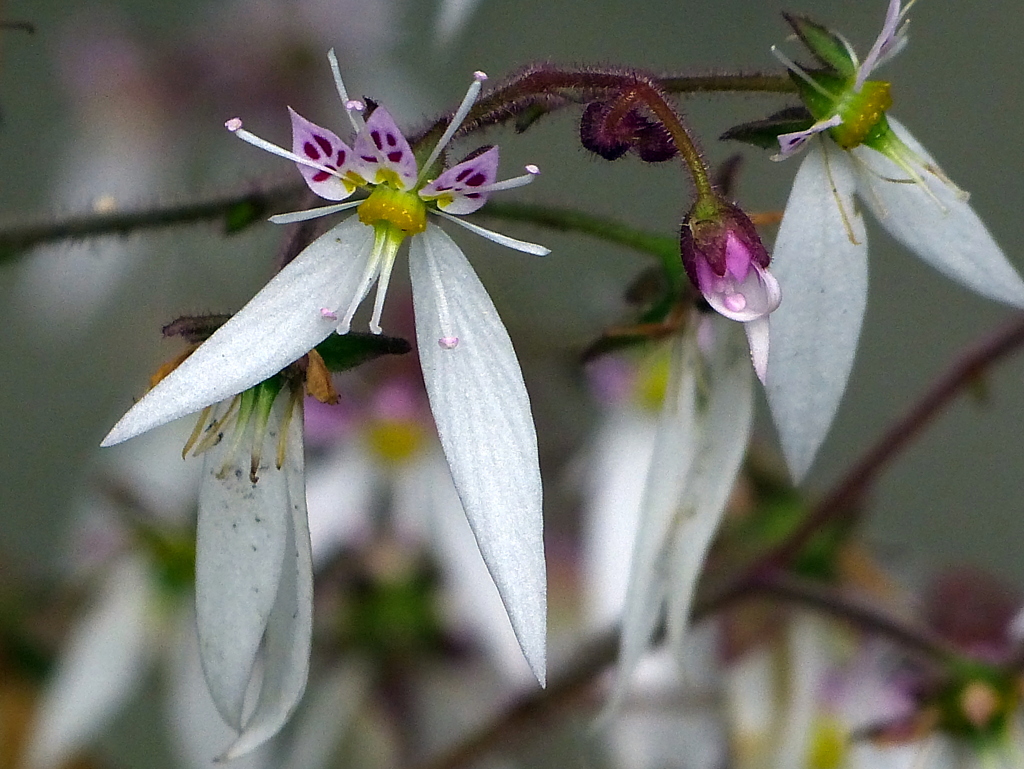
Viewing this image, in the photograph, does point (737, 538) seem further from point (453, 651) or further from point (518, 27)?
point (518, 27)

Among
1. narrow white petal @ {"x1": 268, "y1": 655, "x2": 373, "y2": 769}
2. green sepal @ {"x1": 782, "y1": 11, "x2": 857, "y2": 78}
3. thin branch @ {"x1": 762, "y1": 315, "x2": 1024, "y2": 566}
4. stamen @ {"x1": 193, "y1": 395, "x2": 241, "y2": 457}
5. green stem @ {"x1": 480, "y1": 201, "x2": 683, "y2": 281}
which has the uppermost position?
green sepal @ {"x1": 782, "y1": 11, "x2": 857, "y2": 78}

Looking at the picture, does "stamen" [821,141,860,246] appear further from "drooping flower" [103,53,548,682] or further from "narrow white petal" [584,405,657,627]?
"narrow white petal" [584,405,657,627]

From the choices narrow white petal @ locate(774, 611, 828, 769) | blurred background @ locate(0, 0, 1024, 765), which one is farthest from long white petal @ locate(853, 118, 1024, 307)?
blurred background @ locate(0, 0, 1024, 765)

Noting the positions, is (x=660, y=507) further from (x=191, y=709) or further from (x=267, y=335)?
(x=191, y=709)

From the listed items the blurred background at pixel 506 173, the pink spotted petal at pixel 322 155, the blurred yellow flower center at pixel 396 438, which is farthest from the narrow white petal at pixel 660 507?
the blurred background at pixel 506 173

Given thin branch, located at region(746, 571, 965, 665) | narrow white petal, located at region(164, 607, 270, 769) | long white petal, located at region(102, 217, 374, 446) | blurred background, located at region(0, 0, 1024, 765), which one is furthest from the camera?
blurred background, located at region(0, 0, 1024, 765)

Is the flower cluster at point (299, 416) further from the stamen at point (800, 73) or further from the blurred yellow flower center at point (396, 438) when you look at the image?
the blurred yellow flower center at point (396, 438)
